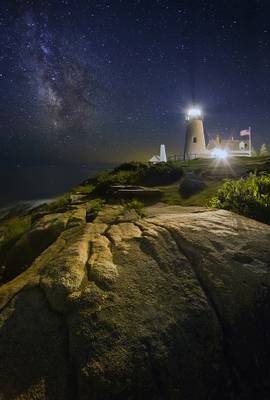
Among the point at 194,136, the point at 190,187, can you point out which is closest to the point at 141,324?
the point at 190,187

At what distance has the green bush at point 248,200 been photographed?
6436mm

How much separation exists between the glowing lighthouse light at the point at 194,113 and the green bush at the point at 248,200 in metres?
58.6

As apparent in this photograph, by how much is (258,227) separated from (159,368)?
377 centimetres

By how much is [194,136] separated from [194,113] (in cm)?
700

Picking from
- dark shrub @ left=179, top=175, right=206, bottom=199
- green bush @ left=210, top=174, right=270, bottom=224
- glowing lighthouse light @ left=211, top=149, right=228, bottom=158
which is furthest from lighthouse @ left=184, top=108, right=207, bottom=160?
green bush @ left=210, top=174, right=270, bottom=224

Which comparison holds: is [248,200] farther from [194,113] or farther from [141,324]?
[194,113]

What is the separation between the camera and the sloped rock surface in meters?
2.57

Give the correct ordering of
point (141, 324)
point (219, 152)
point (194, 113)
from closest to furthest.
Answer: point (141, 324) < point (219, 152) < point (194, 113)

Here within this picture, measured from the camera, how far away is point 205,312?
10.5ft

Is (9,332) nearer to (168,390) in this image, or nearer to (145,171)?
(168,390)

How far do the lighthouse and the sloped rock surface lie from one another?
187 ft

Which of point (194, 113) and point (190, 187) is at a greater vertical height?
point (194, 113)

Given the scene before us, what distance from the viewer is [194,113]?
6178 centimetres

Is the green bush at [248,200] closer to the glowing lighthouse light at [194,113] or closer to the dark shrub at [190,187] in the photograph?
the dark shrub at [190,187]
